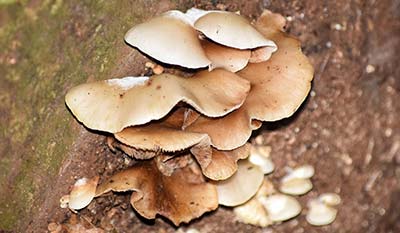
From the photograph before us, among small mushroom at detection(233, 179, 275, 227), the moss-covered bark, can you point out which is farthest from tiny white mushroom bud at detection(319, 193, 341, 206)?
the moss-covered bark

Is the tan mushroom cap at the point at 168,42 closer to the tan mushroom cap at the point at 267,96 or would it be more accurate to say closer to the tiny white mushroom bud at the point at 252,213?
the tan mushroom cap at the point at 267,96

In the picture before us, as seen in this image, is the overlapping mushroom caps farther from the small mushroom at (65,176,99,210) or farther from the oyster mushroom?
the small mushroom at (65,176,99,210)

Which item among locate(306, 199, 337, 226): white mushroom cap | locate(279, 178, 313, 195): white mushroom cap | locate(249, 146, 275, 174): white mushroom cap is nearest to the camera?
locate(249, 146, 275, 174): white mushroom cap

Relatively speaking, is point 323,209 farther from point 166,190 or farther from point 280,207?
point 166,190

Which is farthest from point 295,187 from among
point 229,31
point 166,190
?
point 229,31

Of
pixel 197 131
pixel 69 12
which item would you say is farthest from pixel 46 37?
pixel 197 131

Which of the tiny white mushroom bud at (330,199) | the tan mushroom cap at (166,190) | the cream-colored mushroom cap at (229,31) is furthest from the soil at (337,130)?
the cream-colored mushroom cap at (229,31)
